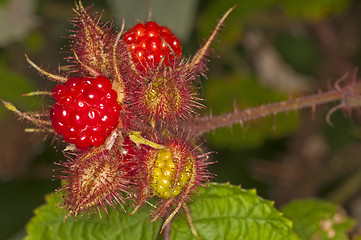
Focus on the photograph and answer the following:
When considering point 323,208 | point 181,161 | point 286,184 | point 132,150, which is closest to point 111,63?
point 132,150

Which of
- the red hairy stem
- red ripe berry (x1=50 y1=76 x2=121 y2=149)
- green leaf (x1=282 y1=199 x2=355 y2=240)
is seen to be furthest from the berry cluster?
green leaf (x1=282 y1=199 x2=355 y2=240)

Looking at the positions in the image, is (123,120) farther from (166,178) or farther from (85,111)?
(166,178)

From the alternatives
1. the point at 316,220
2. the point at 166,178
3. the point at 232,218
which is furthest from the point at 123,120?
the point at 316,220

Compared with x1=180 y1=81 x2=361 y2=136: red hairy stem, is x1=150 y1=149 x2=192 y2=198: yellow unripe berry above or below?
below

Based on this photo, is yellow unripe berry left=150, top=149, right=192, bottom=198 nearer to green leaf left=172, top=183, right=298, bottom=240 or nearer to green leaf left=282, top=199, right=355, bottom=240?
green leaf left=172, top=183, right=298, bottom=240

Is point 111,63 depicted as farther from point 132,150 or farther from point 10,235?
point 10,235

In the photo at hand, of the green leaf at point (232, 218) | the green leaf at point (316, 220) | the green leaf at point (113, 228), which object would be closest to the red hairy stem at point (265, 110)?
the green leaf at point (232, 218)
